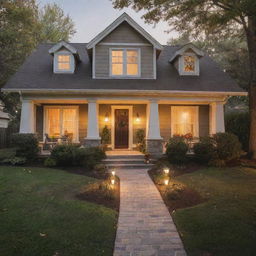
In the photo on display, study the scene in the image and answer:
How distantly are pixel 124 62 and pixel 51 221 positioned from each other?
958 cm

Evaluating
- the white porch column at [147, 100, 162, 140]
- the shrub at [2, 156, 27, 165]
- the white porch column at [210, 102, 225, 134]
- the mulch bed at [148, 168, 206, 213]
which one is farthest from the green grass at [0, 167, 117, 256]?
the white porch column at [210, 102, 225, 134]

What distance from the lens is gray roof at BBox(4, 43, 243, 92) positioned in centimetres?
1160

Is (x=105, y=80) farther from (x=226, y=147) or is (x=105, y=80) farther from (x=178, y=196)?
(x=178, y=196)

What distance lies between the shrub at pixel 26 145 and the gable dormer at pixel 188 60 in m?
8.49

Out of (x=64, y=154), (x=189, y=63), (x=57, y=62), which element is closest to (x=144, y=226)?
(x=64, y=154)

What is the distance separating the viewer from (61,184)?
7.19 metres

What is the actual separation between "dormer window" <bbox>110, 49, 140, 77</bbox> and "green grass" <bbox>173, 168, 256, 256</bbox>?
6868mm

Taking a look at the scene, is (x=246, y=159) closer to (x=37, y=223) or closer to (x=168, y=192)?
(x=168, y=192)

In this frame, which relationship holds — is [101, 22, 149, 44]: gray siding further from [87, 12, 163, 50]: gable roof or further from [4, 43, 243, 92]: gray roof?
[4, 43, 243, 92]: gray roof

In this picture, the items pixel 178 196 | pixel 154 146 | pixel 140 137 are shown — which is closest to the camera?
pixel 178 196

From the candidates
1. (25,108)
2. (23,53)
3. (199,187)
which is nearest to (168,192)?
(199,187)

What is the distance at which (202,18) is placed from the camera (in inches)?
441

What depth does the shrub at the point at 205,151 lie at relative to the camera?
33.6 feet

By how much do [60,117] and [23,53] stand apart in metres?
8.21
